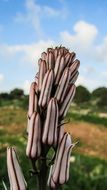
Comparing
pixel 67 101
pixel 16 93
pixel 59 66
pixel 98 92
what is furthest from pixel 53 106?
pixel 16 93

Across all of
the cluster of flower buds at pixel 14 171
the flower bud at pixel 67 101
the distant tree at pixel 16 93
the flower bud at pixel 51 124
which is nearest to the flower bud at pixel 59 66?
the flower bud at pixel 67 101

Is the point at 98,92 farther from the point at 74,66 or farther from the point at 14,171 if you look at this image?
the point at 14,171

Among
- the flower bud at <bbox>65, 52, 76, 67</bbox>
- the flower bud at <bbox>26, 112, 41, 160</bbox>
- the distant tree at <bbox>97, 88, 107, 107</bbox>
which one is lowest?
the flower bud at <bbox>26, 112, 41, 160</bbox>

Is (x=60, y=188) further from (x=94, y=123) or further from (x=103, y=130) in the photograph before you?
(x=94, y=123)

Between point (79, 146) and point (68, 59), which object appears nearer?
point (68, 59)

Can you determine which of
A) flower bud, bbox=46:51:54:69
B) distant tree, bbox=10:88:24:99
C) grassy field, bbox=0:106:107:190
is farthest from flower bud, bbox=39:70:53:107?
distant tree, bbox=10:88:24:99

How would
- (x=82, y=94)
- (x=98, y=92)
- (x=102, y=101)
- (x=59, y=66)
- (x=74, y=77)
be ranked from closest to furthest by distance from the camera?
(x=59, y=66), (x=74, y=77), (x=102, y=101), (x=82, y=94), (x=98, y=92)

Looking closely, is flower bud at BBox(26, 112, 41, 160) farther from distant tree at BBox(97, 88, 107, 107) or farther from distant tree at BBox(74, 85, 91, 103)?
distant tree at BBox(74, 85, 91, 103)
